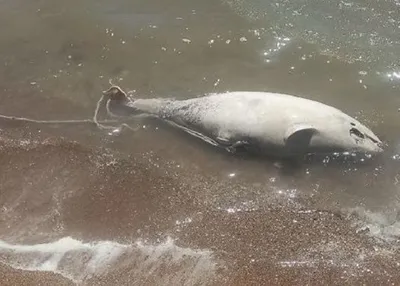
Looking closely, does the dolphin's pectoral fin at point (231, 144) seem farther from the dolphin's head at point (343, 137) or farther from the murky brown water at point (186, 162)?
A: the dolphin's head at point (343, 137)

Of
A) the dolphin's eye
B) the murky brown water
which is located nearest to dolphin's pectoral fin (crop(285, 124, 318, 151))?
the murky brown water

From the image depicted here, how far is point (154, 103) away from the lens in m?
7.05

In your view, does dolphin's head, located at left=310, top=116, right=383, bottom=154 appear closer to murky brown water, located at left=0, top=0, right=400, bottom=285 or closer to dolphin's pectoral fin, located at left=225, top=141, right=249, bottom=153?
murky brown water, located at left=0, top=0, right=400, bottom=285

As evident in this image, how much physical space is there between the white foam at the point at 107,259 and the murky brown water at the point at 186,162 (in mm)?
14

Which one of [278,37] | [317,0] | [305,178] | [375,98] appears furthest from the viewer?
[317,0]

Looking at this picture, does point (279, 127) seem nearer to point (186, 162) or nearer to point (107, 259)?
point (186, 162)

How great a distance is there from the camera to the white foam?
17.5ft

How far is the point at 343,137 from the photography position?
20.1 ft

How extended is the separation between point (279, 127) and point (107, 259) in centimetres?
216

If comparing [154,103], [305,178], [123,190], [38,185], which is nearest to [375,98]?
[305,178]

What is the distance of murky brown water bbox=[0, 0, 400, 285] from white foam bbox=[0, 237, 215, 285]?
1 cm

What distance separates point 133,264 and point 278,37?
3754 millimetres

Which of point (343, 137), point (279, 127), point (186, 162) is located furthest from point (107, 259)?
point (343, 137)

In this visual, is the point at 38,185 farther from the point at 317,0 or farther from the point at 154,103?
the point at 317,0
